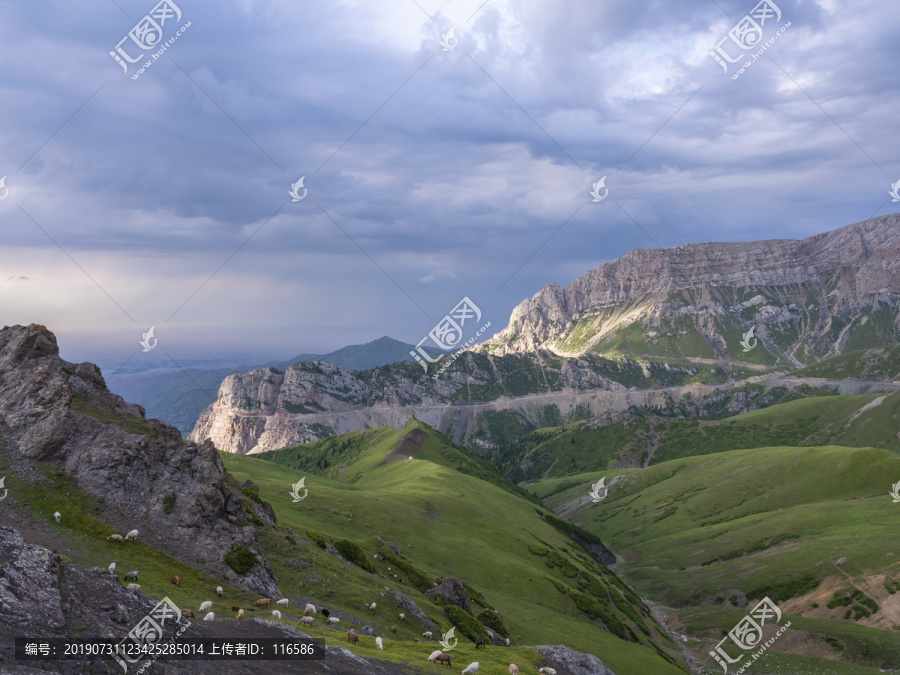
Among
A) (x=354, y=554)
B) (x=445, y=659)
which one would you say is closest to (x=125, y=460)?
(x=354, y=554)

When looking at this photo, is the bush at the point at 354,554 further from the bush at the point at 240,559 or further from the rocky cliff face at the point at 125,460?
the bush at the point at 240,559

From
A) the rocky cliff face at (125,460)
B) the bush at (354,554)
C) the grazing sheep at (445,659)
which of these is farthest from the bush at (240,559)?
the bush at (354,554)

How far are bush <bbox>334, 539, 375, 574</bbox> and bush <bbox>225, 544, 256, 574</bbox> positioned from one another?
18.1 metres

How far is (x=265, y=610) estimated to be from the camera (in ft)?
113

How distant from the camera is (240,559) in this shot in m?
40.9

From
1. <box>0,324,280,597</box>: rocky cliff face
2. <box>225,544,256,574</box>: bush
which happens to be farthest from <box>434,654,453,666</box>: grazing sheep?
<box>225,544,256,574</box>: bush

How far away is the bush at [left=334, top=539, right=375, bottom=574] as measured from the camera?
58.2 meters

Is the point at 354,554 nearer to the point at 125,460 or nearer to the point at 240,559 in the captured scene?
the point at 240,559

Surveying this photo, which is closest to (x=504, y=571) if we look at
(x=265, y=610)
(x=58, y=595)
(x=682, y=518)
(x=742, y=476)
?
(x=265, y=610)

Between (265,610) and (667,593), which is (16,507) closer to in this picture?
(265,610)

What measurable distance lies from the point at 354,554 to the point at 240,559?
Result: 2008 cm

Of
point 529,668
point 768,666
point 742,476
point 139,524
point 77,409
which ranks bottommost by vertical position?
point 768,666

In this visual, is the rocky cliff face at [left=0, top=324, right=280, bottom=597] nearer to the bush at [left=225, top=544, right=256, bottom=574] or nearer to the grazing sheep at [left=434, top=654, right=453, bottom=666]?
the bush at [left=225, top=544, right=256, bottom=574]

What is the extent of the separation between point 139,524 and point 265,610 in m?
13.3
